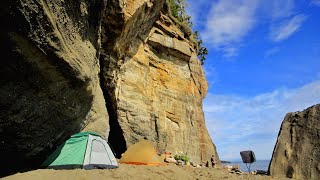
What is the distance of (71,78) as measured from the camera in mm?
8484

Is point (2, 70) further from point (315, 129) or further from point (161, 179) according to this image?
point (315, 129)

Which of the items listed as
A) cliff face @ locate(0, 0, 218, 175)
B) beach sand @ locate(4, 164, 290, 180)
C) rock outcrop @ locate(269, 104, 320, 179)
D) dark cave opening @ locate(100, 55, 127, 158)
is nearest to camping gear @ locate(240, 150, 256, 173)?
rock outcrop @ locate(269, 104, 320, 179)

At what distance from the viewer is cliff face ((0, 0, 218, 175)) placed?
693 centimetres

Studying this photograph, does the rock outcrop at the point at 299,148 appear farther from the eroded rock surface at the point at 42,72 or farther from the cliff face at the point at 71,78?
the eroded rock surface at the point at 42,72

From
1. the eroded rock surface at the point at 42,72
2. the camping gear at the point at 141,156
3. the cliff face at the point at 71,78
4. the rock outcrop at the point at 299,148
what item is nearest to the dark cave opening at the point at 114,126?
the cliff face at the point at 71,78

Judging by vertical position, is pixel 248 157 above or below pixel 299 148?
below

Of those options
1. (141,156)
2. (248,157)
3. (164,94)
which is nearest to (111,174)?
(141,156)

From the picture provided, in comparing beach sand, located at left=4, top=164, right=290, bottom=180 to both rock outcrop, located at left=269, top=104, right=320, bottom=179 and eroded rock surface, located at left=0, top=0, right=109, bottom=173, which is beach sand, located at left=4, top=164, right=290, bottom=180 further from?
rock outcrop, located at left=269, top=104, right=320, bottom=179

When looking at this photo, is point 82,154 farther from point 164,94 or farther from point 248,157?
point 164,94

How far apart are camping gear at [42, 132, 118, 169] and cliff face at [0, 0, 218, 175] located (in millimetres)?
355

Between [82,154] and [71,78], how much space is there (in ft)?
10.5

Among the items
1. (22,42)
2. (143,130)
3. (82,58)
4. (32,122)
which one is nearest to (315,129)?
(143,130)

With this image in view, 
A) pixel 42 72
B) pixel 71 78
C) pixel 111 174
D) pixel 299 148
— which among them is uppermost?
pixel 71 78

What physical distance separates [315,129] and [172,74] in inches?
447
